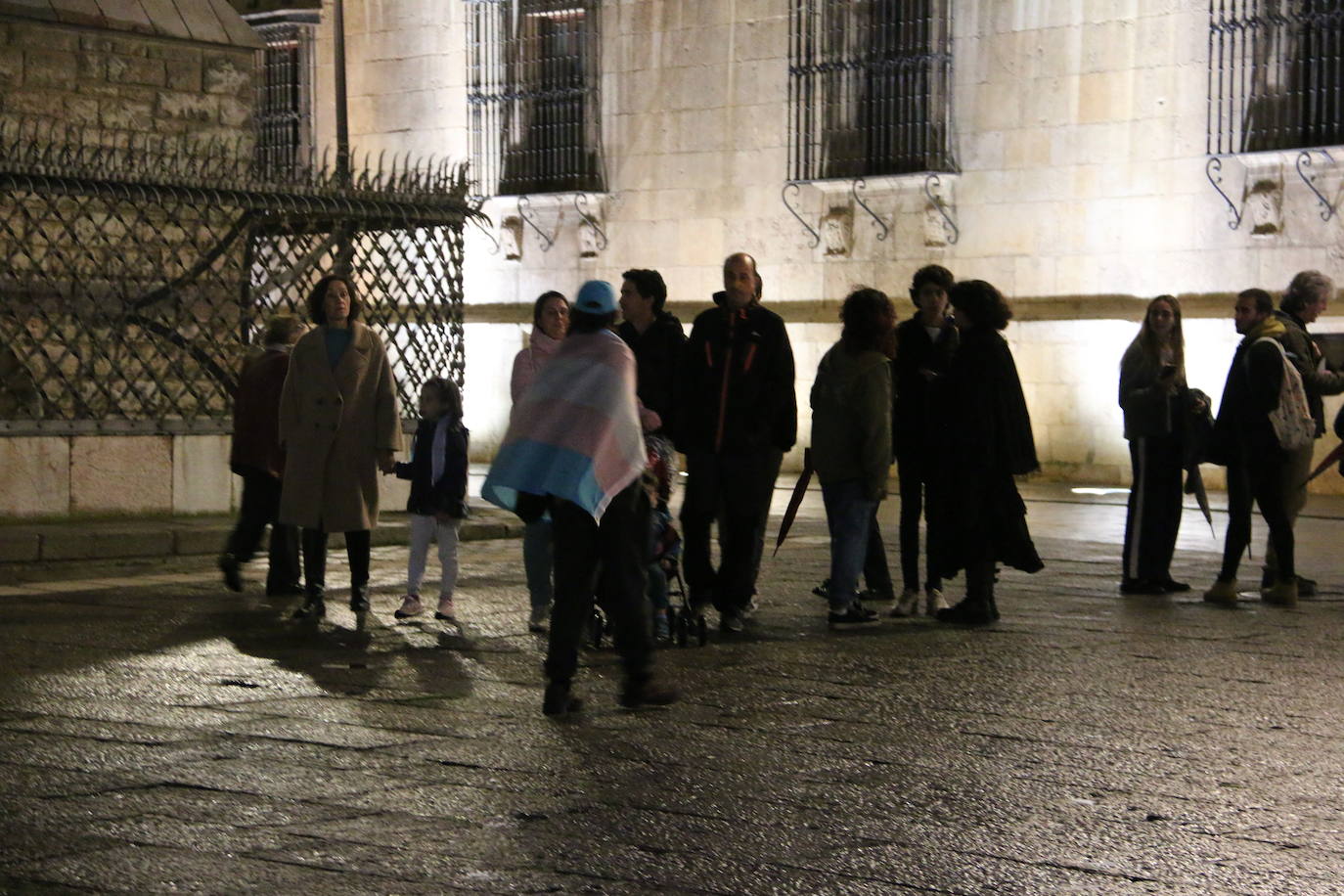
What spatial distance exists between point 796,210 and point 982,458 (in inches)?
561

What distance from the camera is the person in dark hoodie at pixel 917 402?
31.7ft

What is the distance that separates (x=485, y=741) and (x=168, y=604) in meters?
4.16

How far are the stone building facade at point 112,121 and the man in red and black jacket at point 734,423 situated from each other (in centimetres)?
569

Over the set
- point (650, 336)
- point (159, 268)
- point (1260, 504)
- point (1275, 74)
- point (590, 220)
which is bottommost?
point (1260, 504)

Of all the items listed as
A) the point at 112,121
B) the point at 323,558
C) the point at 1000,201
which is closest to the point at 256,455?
the point at 323,558

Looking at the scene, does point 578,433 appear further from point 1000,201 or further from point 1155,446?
point 1000,201

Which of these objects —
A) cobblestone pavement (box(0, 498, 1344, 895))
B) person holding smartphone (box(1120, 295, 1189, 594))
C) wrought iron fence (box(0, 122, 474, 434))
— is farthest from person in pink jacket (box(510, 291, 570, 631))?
wrought iron fence (box(0, 122, 474, 434))

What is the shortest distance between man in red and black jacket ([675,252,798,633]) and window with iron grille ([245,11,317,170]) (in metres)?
19.7

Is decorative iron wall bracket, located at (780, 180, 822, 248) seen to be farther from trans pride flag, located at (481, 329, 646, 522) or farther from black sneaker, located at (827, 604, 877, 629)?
trans pride flag, located at (481, 329, 646, 522)

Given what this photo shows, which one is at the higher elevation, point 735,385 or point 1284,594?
point 735,385

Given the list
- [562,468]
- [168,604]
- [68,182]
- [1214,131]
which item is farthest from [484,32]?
[562,468]

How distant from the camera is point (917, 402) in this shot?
32.0ft

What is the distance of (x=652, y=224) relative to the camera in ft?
80.5

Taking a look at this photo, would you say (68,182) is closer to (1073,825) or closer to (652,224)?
(1073,825)
